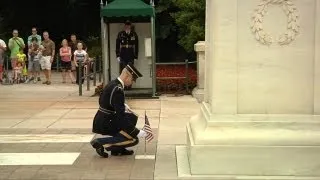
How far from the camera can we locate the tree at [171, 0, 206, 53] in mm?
23203

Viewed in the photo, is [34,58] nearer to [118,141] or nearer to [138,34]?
[138,34]

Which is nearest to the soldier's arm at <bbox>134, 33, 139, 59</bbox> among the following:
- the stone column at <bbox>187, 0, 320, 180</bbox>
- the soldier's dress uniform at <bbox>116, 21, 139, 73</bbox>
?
the soldier's dress uniform at <bbox>116, 21, 139, 73</bbox>

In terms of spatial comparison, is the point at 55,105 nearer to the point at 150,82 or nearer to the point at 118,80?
the point at 150,82

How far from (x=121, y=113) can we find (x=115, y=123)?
0.20 meters

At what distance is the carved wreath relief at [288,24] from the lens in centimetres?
710

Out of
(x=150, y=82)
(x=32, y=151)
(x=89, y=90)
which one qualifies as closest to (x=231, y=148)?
(x=32, y=151)

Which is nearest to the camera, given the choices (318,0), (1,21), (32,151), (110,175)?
(318,0)

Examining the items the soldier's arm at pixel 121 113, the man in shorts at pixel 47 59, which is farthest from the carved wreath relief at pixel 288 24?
the man in shorts at pixel 47 59

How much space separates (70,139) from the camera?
10.1m

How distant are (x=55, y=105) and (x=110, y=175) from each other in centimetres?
786

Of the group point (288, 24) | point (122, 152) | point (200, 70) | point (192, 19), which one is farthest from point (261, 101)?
point (192, 19)

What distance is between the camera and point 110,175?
24.6 ft

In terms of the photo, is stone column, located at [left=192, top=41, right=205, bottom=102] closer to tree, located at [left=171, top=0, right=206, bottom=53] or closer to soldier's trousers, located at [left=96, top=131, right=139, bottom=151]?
tree, located at [left=171, top=0, right=206, bottom=53]

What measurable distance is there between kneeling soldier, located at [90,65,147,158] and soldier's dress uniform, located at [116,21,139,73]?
8176 millimetres
